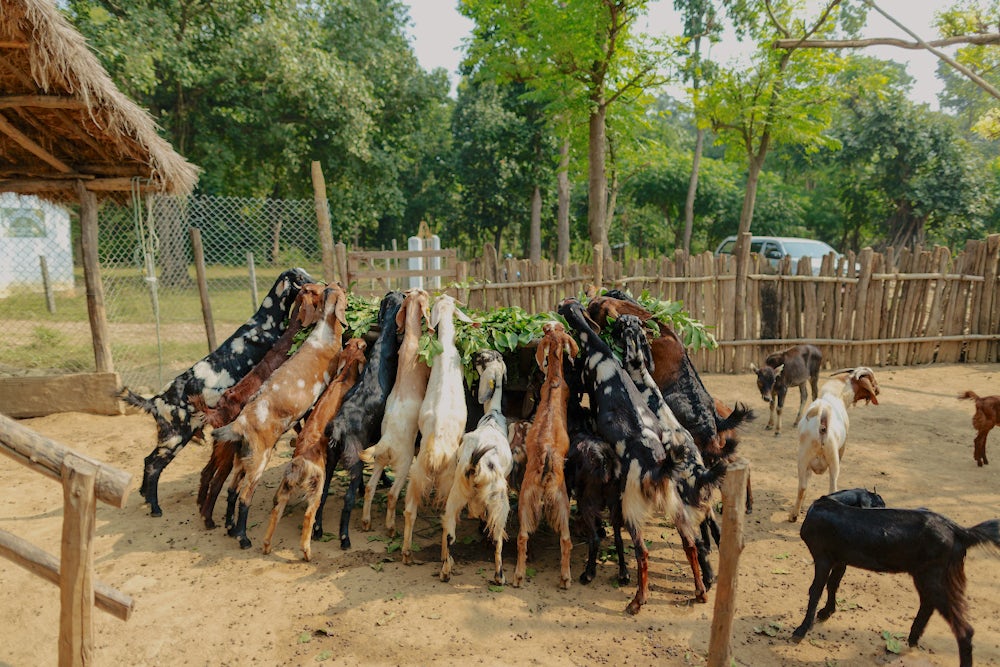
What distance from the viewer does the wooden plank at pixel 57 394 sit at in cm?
777

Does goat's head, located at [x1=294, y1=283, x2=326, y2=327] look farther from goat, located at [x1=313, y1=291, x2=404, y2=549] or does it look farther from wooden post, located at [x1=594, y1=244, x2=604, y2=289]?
wooden post, located at [x1=594, y1=244, x2=604, y2=289]

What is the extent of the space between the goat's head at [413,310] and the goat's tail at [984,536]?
4095 mm

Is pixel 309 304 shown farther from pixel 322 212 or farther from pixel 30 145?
pixel 30 145

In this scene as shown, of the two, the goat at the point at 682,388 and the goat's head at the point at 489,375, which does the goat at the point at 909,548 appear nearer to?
the goat at the point at 682,388

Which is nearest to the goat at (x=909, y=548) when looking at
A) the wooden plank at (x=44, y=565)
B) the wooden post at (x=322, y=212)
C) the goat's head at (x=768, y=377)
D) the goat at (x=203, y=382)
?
the wooden plank at (x=44, y=565)

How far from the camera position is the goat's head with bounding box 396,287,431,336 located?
5.68 meters

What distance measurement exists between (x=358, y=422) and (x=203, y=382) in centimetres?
177

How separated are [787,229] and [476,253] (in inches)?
520

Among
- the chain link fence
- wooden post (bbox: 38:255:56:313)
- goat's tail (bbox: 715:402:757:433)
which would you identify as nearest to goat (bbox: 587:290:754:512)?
goat's tail (bbox: 715:402:757:433)

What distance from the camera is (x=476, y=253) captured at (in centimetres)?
2884

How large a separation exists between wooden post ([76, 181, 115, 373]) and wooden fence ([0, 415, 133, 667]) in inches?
227

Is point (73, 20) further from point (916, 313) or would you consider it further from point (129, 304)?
point (916, 313)

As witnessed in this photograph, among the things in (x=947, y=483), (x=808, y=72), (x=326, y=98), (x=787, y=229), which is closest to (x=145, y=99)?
(x=326, y=98)

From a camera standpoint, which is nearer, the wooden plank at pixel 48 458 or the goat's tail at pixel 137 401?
the wooden plank at pixel 48 458
